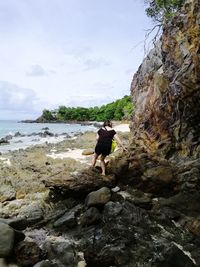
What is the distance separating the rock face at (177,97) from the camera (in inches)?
459

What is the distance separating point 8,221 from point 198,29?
808 cm

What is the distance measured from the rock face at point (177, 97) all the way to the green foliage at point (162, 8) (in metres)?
3.61

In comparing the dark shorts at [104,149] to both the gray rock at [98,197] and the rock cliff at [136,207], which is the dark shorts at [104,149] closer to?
the rock cliff at [136,207]

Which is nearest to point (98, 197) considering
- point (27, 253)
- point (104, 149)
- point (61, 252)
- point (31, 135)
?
point (61, 252)

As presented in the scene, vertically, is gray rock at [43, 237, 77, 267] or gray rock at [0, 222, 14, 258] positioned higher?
gray rock at [0, 222, 14, 258]

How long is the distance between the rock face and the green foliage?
3.61m

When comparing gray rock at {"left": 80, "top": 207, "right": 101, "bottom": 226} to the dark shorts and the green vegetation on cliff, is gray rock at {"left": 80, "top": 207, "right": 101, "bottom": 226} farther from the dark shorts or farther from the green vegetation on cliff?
the green vegetation on cliff

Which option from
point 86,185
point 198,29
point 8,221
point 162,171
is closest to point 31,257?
point 8,221

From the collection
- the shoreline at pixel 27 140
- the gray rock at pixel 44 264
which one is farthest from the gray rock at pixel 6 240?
the shoreline at pixel 27 140

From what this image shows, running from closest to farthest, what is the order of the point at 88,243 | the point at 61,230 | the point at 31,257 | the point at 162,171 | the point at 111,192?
the point at 31,257 → the point at 88,243 → the point at 61,230 → the point at 111,192 → the point at 162,171

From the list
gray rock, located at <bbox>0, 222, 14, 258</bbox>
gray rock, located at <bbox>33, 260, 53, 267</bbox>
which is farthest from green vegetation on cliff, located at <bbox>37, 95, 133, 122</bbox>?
gray rock, located at <bbox>33, 260, 53, 267</bbox>

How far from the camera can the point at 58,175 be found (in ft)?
36.3

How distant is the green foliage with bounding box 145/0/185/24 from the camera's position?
18266 mm

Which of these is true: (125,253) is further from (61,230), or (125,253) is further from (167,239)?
(61,230)
